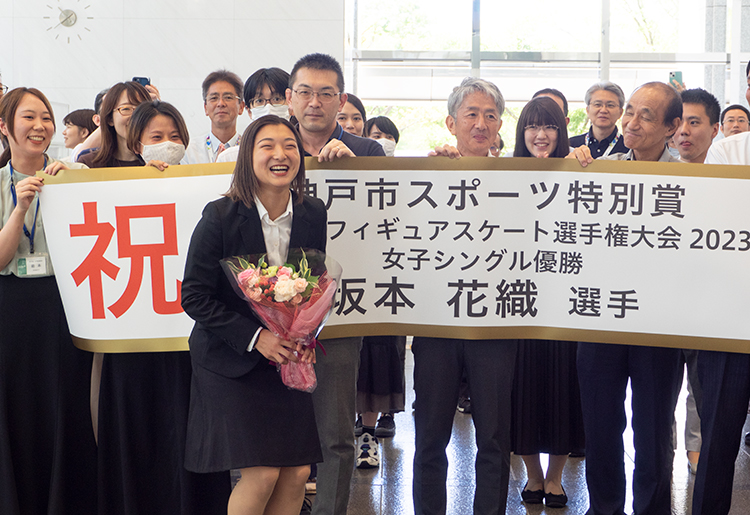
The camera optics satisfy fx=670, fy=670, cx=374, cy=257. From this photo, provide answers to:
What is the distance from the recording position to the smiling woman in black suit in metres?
1.95

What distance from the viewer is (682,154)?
3.19 metres

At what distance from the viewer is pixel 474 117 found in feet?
8.04

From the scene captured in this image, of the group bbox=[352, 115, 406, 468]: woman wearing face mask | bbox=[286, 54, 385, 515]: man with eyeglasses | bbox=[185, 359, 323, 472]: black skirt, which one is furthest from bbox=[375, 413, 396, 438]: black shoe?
bbox=[185, 359, 323, 472]: black skirt

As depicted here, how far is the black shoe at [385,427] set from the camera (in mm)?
3707

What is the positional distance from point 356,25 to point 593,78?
2.53m

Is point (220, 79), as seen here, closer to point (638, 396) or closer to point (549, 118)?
point (549, 118)

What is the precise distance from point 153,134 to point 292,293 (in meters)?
1.12

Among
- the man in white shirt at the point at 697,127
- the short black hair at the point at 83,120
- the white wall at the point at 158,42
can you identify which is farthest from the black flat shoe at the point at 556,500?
the white wall at the point at 158,42

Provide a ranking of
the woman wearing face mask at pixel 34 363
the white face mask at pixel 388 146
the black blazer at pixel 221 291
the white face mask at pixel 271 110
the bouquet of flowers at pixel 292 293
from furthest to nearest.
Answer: the white face mask at pixel 388 146
the white face mask at pixel 271 110
the woman wearing face mask at pixel 34 363
the black blazer at pixel 221 291
the bouquet of flowers at pixel 292 293

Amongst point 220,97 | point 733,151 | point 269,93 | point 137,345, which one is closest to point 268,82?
point 269,93

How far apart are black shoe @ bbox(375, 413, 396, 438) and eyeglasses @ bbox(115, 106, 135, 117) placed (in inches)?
83.0

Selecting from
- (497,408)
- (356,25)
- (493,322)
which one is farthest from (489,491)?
(356,25)

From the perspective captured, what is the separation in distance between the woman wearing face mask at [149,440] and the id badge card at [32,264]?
1.28 feet

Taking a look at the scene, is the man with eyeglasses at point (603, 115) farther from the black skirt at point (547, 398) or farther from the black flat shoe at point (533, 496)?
the black flat shoe at point (533, 496)
